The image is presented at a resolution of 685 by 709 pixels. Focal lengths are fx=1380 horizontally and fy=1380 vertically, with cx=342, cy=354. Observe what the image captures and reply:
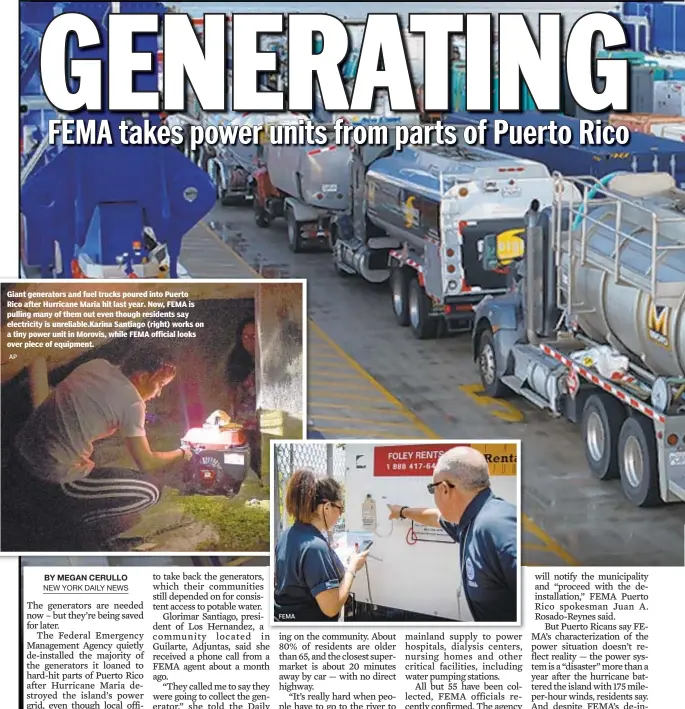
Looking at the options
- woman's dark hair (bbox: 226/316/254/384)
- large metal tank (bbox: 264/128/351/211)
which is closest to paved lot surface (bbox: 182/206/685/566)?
large metal tank (bbox: 264/128/351/211)

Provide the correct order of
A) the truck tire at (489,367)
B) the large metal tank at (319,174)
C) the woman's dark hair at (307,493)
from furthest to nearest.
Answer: the large metal tank at (319,174) < the truck tire at (489,367) < the woman's dark hair at (307,493)

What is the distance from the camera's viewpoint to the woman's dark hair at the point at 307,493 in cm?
1070

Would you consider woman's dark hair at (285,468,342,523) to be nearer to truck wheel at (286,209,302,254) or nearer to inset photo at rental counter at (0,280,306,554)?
inset photo at rental counter at (0,280,306,554)

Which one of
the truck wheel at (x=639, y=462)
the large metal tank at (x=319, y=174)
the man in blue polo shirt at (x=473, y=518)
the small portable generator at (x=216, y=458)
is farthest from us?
the large metal tank at (x=319, y=174)

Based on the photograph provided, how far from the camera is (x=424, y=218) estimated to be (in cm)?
1927

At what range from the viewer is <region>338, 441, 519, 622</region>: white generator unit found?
10.6 meters

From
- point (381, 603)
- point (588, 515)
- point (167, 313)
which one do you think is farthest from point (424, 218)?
point (381, 603)

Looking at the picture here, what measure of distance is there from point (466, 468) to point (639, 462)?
12.8 ft

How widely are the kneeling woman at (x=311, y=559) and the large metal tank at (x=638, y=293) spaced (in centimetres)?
451

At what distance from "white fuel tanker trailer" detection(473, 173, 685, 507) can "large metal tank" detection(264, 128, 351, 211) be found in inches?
245

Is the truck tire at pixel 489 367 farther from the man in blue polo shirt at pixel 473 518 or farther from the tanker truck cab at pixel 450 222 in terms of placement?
the man in blue polo shirt at pixel 473 518

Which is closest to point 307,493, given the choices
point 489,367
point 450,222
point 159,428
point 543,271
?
point 159,428

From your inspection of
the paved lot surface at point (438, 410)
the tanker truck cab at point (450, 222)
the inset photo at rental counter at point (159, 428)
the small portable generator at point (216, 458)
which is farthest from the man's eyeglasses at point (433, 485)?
the tanker truck cab at point (450, 222)

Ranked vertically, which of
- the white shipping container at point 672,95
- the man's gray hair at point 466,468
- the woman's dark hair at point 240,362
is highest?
the white shipping container at point 672,95
